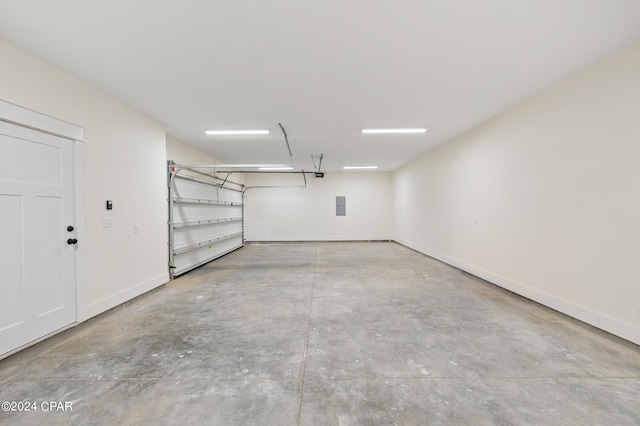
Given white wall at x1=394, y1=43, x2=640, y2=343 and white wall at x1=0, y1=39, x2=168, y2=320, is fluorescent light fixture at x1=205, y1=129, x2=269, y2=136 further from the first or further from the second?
white wall at x1=394, y1=43, x2=640, y2=343

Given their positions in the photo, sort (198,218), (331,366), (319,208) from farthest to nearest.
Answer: (319,208)
(198,218)
(331,366)

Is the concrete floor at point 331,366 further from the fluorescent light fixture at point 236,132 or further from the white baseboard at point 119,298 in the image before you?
the fluorescent light fixture at point 236,132

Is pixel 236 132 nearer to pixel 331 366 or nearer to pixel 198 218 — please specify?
pixel 198 218

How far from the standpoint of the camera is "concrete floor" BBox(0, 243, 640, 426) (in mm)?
1591

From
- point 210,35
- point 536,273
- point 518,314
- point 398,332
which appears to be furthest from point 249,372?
point 536,273

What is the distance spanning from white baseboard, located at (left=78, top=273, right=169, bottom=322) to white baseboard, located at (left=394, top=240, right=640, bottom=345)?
18.6 feet

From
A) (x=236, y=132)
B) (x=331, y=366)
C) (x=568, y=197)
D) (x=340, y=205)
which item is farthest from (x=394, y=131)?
(x=340, y=205)

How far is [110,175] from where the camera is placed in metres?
3.24

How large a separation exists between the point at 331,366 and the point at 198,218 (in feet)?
Result: 16.5

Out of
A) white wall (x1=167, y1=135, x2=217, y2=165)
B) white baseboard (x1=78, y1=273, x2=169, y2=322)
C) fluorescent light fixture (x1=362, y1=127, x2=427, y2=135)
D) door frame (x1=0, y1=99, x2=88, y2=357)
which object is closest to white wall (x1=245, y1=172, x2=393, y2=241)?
white wall (x1=167, y1=135, x2=217, y2=165)

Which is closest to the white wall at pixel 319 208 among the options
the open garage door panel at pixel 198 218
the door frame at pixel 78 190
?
the open garage door panel at pixel 198 218

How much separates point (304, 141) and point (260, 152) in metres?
1.67

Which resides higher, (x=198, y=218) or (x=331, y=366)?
(x=198, y=218)

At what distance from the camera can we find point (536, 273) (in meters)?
3.37
